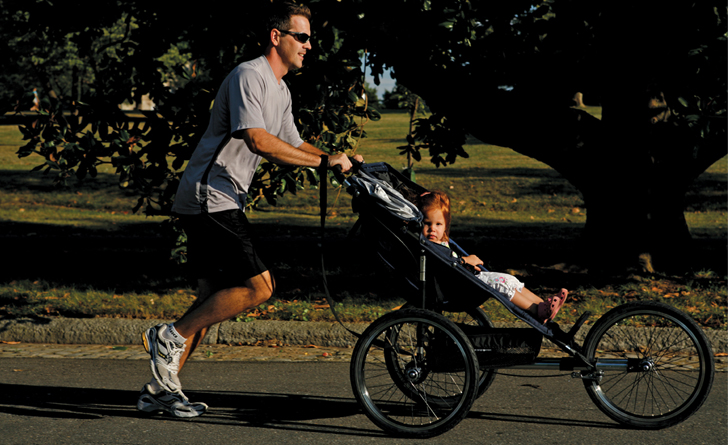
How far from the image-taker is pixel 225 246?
376 centimetres

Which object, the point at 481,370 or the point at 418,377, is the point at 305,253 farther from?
the point at 418,377

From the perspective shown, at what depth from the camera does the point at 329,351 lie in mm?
5312

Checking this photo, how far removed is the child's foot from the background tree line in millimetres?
2761

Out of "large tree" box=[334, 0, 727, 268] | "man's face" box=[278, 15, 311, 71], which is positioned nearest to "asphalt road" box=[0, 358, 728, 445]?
"man's face" box=[278, 15, 311, 71]

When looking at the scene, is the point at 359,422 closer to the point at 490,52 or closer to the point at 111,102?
the point at 111,102

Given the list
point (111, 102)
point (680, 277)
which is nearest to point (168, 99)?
point (111, 102)

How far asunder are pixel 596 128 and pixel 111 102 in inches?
186

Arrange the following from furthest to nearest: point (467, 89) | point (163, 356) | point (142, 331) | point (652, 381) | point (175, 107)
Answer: point (467, 89), point (175, 107), point (142, 331), point (652, 381), point (163, 356)

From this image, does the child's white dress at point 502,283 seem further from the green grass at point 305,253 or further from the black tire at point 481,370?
the green grass at point 305,253

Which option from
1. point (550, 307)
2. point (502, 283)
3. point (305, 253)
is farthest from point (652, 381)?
point (305, 253)

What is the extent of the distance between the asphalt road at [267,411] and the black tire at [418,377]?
116 mm

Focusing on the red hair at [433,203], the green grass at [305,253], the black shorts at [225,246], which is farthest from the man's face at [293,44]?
the green grass at [305,253]

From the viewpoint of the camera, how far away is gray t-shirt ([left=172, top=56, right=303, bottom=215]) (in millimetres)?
3641

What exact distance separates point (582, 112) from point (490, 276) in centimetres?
460
